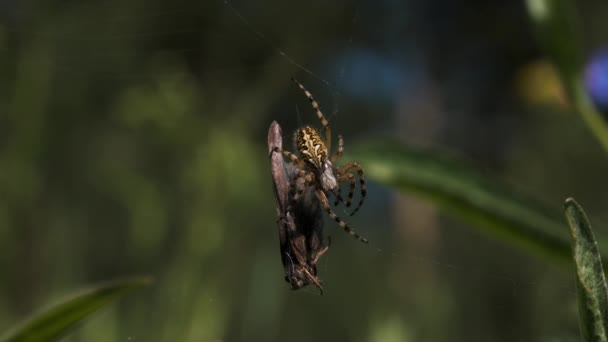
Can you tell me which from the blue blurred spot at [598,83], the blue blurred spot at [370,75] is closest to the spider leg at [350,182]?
the blue blurred spot at [598,83]

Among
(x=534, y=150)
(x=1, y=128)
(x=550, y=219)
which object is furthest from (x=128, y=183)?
(x=534, y=150)

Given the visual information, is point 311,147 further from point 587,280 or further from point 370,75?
point 370,75

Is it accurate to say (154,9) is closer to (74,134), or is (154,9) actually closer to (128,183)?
(74,134)

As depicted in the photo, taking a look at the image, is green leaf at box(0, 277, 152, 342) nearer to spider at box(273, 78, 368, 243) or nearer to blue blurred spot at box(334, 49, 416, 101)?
spider at box(273, 78, 368, 243)

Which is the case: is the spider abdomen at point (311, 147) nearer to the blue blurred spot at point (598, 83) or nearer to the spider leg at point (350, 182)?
the spider leg at point (350, 182)

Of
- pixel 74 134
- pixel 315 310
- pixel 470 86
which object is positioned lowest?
pixel 315 310

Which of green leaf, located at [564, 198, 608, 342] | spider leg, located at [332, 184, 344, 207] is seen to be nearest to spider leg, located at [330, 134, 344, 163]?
spider leg, located at [332, 184, 344, 207]
